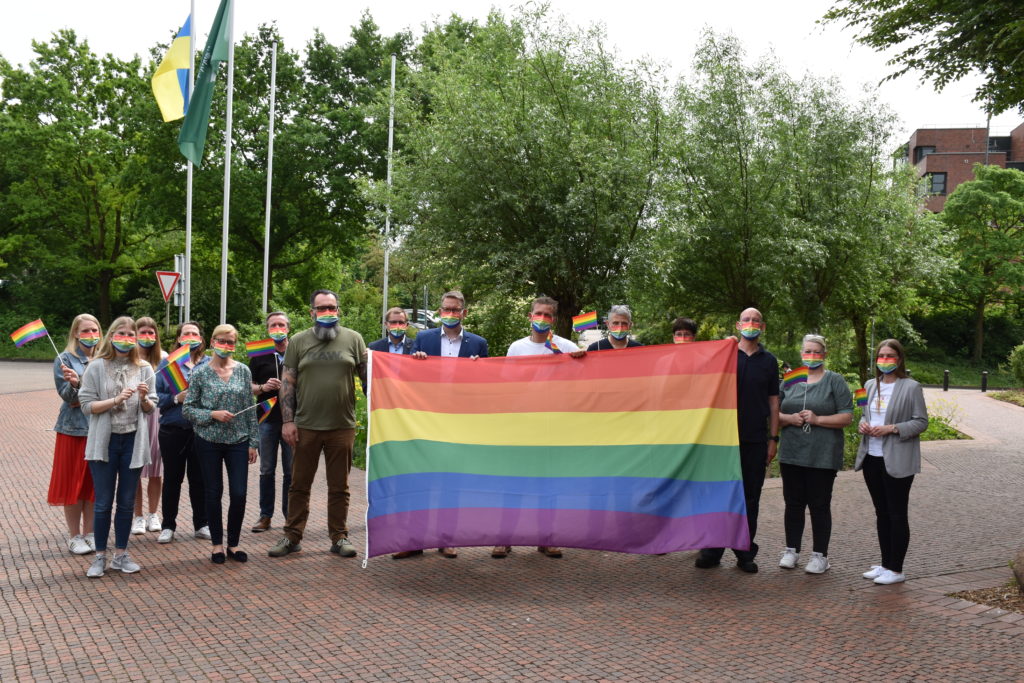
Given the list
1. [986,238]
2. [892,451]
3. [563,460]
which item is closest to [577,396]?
[563,460]

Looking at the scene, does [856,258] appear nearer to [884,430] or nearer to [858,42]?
[858,42]

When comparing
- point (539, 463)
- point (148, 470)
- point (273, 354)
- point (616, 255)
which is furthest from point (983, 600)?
point (616, 255)

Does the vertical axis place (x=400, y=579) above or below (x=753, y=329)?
below

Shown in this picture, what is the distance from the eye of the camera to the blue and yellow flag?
21.9 metres

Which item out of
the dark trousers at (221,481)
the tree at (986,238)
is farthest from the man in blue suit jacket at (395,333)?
the tree at (986,238)

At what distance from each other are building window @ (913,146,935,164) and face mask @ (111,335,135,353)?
71613 millimetres

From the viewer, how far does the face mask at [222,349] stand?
7.14m

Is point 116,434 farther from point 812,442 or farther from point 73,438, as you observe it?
point 812,442

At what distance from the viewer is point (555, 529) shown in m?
6.80

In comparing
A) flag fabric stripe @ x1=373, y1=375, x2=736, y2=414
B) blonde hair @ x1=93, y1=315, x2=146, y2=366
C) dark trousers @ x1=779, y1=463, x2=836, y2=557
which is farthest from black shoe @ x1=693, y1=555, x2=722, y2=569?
blonde hair @ x1=93, y1=315, x2=146, y2=366

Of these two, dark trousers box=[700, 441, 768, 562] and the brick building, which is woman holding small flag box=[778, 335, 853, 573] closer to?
dark trousers box=[700, 441, 768, 562]

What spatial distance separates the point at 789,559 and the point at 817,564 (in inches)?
9.1

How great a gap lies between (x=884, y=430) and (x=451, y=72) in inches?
610

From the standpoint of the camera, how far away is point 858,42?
12.2 m
